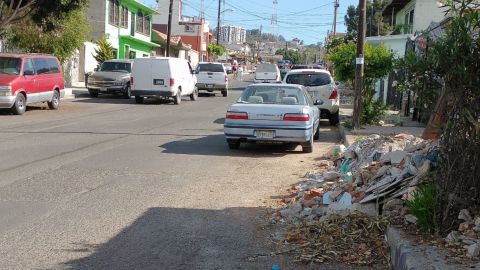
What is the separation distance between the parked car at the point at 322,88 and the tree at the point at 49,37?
12576mm

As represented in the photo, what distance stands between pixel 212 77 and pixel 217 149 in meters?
21.0

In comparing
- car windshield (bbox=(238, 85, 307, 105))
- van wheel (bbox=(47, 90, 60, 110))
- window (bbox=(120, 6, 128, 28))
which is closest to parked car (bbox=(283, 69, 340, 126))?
car windshield (bbox=(238, 85, 307, 105))

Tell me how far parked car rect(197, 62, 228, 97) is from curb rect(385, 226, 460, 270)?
28.2 meters

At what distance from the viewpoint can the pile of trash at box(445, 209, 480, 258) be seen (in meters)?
4.57

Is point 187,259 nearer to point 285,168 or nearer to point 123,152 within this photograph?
point 285,168

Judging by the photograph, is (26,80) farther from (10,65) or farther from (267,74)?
(267,74)

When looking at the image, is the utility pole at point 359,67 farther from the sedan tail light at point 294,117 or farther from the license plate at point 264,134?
the license plate at point 264,134

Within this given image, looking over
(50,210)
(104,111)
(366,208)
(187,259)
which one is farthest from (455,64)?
(104,111)

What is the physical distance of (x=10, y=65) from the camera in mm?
19031

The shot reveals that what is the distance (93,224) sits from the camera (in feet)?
21.2

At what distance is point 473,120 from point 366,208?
5.93ft

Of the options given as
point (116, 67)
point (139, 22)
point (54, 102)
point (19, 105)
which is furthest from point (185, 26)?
point (19, 105)

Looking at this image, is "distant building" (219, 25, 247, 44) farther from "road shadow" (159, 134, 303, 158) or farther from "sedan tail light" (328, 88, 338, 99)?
"road shadow" (159, 134, 303, 158)

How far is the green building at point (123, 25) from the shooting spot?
4156cm
